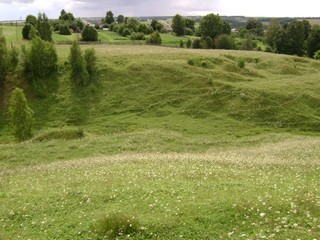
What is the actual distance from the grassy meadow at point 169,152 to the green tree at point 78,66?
87.9 inches

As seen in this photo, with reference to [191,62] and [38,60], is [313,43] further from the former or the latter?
[38,60]

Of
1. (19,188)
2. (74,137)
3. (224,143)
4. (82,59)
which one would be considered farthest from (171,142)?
(82,59)

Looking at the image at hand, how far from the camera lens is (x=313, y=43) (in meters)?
113

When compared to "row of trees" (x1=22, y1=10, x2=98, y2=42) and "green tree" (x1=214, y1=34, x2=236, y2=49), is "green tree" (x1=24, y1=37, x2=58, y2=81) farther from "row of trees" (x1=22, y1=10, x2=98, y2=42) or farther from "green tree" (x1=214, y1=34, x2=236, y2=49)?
"green tree" (x1=214, y1=34, x2=236, y2=49)

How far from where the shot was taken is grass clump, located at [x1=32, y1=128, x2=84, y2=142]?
44.0 m

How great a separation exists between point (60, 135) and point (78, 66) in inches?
1004

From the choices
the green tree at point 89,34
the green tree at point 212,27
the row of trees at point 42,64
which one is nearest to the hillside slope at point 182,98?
the row of trees at point 42,64

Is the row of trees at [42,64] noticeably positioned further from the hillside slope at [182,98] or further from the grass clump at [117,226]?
the grass clump at [117,226]

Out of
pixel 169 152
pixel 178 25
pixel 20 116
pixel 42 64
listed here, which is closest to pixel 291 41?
Result: pixel 178 25

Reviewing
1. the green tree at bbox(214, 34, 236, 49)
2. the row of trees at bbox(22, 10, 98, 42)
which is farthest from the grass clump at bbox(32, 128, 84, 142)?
the green tree at bbox(214, 34, 236, 49)

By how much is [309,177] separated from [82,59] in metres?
56.0

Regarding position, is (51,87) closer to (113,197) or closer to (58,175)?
(58,175)

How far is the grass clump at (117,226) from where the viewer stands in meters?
12.8

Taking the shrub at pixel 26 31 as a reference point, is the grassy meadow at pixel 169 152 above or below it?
below
